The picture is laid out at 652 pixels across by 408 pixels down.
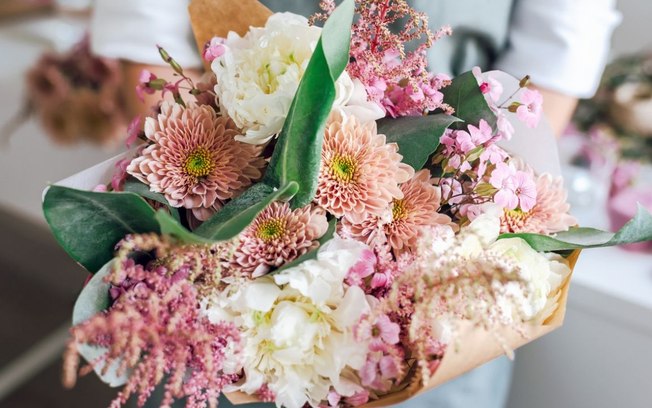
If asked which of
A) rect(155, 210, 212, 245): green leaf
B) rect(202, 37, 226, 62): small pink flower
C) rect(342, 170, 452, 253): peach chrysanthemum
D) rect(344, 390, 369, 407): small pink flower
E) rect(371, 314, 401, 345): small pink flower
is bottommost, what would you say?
rect(344, 390, 369, 407): small pink flower

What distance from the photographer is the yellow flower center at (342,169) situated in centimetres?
40

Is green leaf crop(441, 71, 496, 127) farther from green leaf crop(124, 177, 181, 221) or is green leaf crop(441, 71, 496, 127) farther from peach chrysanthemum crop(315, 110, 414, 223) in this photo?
green leaf crop(124, 177, 181, 221)

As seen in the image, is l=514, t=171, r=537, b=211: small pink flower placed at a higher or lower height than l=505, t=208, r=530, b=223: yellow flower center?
higher

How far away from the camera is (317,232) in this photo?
40 cm

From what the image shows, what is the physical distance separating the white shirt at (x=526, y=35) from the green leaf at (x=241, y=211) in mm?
492

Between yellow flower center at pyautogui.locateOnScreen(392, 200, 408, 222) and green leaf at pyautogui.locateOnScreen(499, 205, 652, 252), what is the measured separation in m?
0.07

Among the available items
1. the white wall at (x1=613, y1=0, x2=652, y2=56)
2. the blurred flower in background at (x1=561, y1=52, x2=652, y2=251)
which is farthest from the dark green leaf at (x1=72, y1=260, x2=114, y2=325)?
the white wall at (x1=613, y1=0, x2=652, y2=56)

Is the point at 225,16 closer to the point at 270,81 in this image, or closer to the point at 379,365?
the point at 270,81

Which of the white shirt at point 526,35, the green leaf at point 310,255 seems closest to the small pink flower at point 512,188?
the green leaf at point 310,255

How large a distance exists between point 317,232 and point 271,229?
3 cm

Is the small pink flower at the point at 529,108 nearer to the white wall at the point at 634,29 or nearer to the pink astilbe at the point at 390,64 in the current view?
the pink astilbe at the point at 390,64

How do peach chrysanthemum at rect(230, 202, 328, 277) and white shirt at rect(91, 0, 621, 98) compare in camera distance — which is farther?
white shirt at rect(91, 0, 621, 98)

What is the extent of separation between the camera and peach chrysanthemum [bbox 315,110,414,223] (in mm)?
396

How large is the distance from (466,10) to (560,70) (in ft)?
0.58
